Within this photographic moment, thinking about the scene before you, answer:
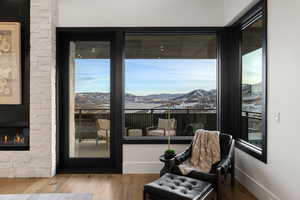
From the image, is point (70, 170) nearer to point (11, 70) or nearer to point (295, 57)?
point (11, 70)

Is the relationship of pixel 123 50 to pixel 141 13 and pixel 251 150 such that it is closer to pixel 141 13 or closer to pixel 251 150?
pixel 141 13

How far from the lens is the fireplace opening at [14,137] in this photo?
4.28 metres

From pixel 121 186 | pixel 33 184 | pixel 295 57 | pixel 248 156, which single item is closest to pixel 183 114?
pixel 248 156

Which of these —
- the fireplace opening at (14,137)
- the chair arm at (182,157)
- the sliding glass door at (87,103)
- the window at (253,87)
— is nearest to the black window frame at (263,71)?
the window at (253,87)

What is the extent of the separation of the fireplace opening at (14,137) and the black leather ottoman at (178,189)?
264cm

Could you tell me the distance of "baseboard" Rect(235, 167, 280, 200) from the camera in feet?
9.94

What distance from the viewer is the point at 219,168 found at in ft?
10.0

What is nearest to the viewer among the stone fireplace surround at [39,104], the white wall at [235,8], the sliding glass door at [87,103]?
the white wall at [235,8]

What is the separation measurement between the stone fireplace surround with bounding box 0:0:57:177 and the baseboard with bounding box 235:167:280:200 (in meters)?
3.19

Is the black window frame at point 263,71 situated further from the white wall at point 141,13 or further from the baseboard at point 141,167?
the baseboard at point 141,167

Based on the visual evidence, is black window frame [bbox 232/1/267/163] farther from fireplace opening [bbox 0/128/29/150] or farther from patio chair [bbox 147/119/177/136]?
fireplace opening [bbox 0/128/29/150]

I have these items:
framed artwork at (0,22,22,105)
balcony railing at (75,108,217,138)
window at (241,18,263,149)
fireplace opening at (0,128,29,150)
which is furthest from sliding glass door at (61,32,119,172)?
window at (241,18,263,149)

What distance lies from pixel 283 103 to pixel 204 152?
54.8 inches

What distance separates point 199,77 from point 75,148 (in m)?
2.73
